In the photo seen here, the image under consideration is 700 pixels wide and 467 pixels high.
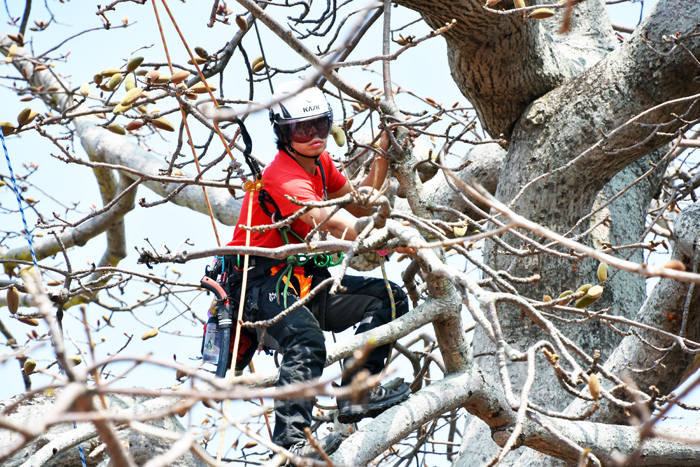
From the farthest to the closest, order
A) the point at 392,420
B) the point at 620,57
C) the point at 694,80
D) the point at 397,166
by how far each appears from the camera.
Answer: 1. the point at 620,57
2. the point at 694,80
3. the point at 397,166
4. the point at 392,420

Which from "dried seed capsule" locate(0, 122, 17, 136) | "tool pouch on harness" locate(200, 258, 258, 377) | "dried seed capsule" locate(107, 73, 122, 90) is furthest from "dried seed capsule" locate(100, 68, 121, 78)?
"tool pouch on harness" locate(200, 258, 258, 377)

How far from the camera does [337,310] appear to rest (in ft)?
9.45

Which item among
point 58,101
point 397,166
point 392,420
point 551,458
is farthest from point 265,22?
point 58,101

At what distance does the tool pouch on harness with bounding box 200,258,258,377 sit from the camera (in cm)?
255

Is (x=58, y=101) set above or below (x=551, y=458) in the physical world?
above

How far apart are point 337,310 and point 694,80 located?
202 cm

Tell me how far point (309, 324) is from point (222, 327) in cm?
36

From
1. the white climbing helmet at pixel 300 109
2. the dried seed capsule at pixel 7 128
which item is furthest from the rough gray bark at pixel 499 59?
the dried seed capsule at pixel 7 128

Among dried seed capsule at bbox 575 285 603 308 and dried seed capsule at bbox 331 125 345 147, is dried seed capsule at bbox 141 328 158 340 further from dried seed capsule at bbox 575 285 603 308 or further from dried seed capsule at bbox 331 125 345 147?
dried seed capsule at bbox 575 285 603 308

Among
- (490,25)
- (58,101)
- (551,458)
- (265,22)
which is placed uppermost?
(58,101)

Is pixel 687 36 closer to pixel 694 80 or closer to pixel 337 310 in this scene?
pixel 694 80

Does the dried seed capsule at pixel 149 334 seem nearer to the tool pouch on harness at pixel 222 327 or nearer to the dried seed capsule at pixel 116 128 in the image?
the tool pouch on harness at pixel 222 327

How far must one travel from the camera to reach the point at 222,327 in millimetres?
2568

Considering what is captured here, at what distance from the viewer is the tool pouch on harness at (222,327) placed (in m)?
2.55
